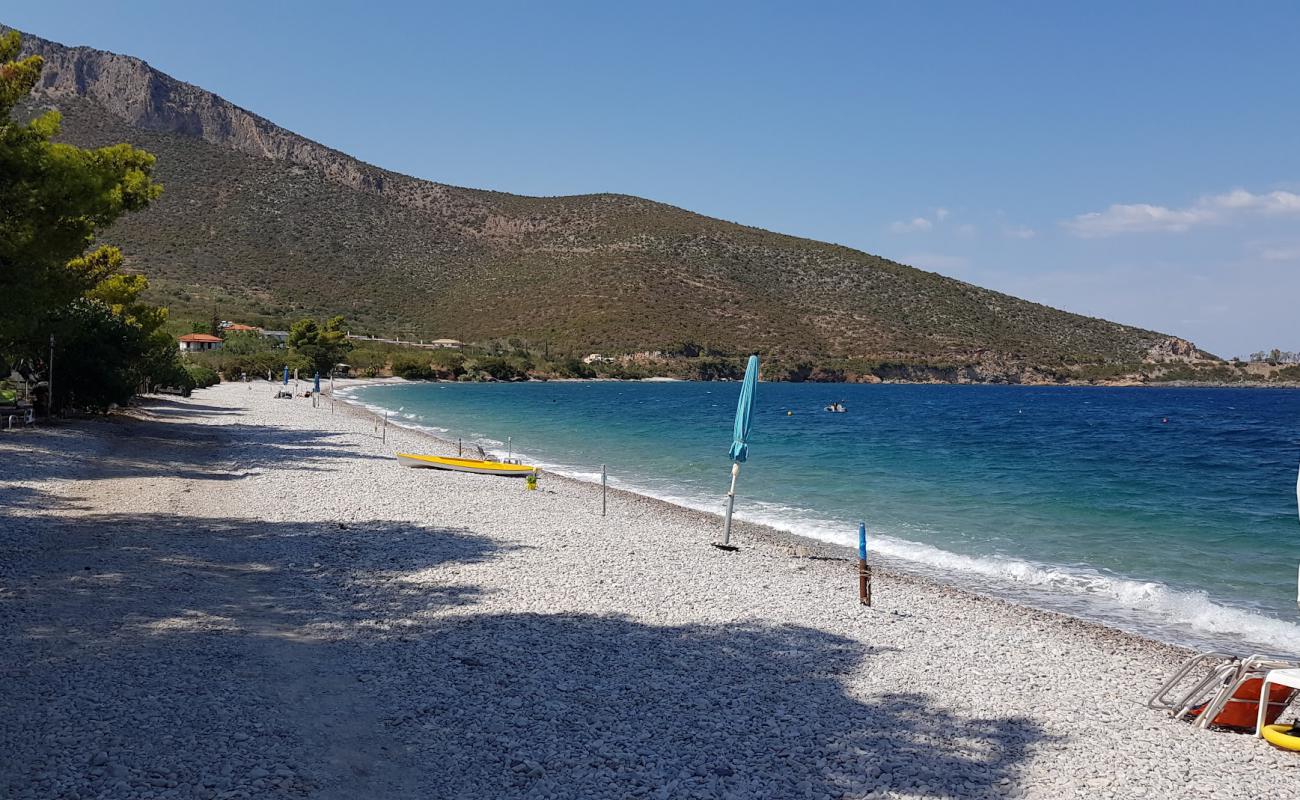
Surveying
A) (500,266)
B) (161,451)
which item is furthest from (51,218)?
(500,266)

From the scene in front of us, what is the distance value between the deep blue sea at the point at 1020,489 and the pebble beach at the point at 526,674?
2.13 m

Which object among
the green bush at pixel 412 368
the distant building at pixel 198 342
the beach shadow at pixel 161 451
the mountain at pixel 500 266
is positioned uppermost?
the mountain at pixel 500 266

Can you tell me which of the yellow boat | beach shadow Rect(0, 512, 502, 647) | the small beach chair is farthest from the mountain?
the small beach chair

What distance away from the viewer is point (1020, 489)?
2053 centimetres

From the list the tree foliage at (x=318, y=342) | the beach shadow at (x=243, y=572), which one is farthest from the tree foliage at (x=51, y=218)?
the tree foliage at (x=318, y=342)

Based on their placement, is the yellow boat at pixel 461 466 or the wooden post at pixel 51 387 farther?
the wooden post at pixel 51 387

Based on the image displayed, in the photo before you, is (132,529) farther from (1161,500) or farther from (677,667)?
(1161,500)

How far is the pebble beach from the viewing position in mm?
4605

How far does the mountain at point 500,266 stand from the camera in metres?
80.2

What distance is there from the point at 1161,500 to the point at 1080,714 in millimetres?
15585

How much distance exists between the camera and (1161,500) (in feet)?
62.8

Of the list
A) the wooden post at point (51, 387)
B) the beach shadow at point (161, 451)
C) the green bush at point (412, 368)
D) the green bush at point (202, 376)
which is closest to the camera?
the beach shadow at point (161, 451)

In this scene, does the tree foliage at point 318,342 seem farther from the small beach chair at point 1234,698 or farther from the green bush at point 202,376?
the small beach chair at point 1234,698

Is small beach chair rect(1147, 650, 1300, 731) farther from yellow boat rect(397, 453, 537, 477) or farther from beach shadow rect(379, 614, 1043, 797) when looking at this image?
yellow boat rect(397, 453, 537, 477)
